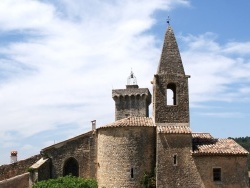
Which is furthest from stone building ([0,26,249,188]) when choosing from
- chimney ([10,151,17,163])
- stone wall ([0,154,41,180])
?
chimney ([10,151,17,163])

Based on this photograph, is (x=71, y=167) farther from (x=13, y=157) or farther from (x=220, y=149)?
(x=220, y=149)

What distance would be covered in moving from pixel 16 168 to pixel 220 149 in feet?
57.0

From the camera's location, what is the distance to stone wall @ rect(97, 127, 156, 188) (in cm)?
2709

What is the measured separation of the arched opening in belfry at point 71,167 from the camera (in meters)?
32.0

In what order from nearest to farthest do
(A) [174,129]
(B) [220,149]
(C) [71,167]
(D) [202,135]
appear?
(B) [220,149] → (A) [174,129] → (D) [202,135] → (C) [71,167]

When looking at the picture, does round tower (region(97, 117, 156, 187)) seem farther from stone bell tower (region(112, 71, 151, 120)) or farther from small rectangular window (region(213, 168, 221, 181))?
stone bell tower (region(112, 71, 151, 120))

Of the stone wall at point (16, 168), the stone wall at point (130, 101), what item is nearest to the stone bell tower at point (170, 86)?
the stone wall at point (16, 168)

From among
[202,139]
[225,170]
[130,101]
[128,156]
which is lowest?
[225,170]

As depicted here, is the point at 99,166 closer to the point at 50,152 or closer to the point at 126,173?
the point at 126,173

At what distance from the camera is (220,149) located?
26.5 meters

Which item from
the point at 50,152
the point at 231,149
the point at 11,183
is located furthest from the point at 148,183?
the point at 11,183

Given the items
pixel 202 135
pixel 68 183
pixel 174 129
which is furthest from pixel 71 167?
pixel 202 135

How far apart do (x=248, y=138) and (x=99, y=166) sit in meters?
129

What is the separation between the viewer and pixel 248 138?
148m
